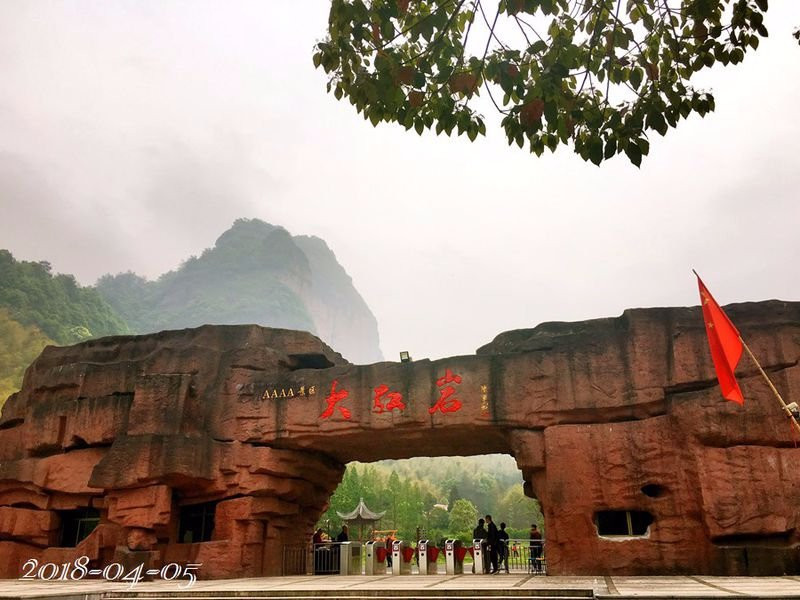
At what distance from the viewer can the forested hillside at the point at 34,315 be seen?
136 feet

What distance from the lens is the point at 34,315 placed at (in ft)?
154

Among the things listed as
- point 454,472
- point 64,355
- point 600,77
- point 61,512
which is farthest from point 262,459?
point 454,472

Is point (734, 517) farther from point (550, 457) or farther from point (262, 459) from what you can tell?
point (262, 459)

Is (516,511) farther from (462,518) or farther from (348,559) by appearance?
(348,559)

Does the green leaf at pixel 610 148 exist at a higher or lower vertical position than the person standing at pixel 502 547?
higher

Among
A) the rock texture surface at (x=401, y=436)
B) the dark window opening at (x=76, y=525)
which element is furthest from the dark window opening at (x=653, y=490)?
the dark window opening at (x=76, y=525)

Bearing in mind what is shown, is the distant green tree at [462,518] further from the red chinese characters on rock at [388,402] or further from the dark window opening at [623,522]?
the dark window opening at [623,522]

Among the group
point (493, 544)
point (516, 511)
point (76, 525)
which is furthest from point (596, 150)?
point (516, 511)

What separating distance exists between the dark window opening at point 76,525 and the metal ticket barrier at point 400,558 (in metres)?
6.19

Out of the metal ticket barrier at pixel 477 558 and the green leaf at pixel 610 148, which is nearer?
the green leaf at pixel 610 148

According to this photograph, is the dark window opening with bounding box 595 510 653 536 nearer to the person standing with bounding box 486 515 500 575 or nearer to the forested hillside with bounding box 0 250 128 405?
the person standing with bounding box 486 515 500 575

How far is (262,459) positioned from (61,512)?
474 centimetres

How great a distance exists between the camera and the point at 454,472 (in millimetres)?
72750

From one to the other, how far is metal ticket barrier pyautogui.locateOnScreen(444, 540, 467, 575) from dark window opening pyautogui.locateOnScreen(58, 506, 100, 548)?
7.24m
